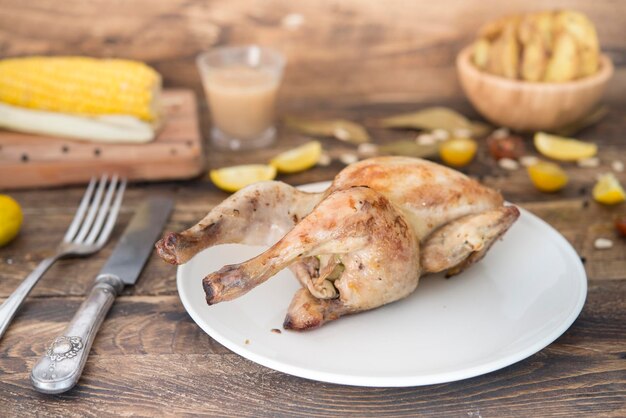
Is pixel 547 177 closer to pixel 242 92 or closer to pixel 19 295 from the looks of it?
pixel 242 92

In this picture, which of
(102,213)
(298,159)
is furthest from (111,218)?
(298,159)

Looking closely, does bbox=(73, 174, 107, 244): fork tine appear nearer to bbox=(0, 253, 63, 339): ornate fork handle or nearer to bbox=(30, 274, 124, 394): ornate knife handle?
bbox=(0, 253, 63, 339): ornate fork handle

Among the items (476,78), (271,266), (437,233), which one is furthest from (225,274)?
(476,78)

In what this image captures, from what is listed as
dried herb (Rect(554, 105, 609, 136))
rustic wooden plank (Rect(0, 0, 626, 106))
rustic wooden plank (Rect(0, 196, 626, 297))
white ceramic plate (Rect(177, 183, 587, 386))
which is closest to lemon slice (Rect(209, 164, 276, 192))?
rustic wooden plank (Rect(0, 196, 626, 297))

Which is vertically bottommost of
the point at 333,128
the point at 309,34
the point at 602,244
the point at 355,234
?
the point at 333,128

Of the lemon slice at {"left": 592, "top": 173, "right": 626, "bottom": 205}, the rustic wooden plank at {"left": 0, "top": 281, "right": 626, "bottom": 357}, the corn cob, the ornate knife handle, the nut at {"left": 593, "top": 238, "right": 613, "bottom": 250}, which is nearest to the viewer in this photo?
the ornate knife handle

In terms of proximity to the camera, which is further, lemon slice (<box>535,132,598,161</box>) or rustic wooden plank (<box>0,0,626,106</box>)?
rustic wooden plank (<box>0,0,626,106</box>)
